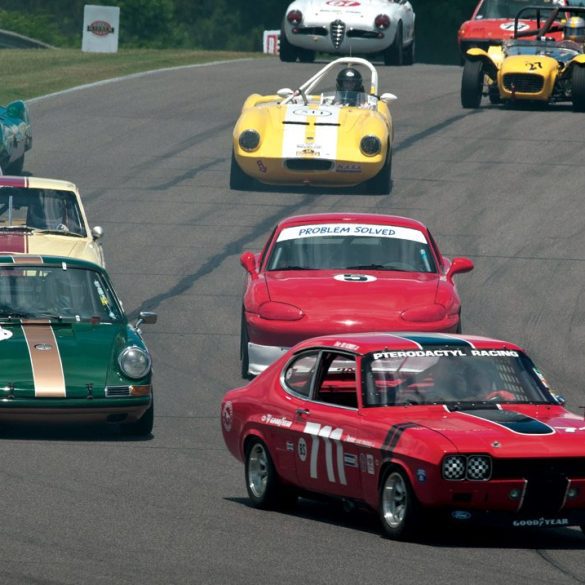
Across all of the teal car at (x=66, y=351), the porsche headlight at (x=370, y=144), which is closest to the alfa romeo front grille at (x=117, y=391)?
the teal car at (x=66, y=351)

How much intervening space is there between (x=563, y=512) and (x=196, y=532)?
5.71ft

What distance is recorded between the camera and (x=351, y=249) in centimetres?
1387

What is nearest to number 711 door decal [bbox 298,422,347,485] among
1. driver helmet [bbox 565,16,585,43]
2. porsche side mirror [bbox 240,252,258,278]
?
porsche side mirror [bbox 240,252,258,278]

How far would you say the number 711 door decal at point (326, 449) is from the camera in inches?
323

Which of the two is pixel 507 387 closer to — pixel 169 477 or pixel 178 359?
pixel 169 477

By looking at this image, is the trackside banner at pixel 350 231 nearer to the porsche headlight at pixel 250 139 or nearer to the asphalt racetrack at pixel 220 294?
the asphalt racetrack at pixel 220 294

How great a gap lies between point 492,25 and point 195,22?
42533 millimetres

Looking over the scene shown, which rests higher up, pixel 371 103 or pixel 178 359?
pixel 371 103

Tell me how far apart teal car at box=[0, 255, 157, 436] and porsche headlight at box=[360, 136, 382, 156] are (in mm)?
8008

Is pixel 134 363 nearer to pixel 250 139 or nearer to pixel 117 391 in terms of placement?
pixel 117 391

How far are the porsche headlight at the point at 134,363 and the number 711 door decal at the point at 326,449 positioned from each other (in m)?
2.79

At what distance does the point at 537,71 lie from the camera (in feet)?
81.9

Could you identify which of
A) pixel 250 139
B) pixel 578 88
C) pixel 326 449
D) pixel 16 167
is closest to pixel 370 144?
pixel 250 139

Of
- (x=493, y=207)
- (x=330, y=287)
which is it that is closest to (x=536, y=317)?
(x=330, y=287)
